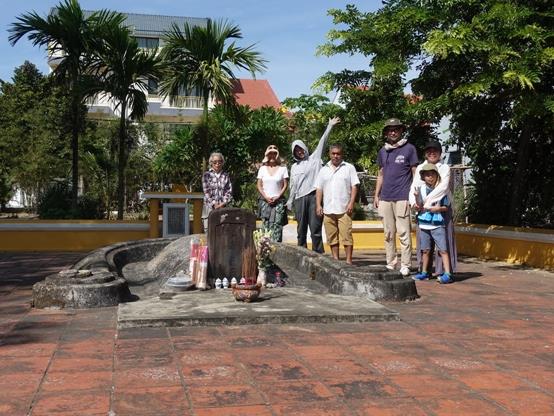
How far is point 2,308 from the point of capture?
6.14m

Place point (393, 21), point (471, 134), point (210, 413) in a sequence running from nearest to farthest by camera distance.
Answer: point (210, 413) → point (393, 21) → point (471, 134)

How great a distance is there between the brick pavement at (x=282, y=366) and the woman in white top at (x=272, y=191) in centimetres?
305

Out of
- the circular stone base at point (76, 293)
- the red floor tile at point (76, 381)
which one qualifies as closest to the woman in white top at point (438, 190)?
the circular stone base at point (76, 293)

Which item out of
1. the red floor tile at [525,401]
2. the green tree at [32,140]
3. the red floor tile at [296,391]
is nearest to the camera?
the red floor tile at [525,401]

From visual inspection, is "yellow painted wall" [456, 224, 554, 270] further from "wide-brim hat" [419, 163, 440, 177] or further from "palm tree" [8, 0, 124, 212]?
"palm tree" [8, 0, 124, 212]

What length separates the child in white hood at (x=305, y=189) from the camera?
8.93m

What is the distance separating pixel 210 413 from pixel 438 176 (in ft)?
17.9

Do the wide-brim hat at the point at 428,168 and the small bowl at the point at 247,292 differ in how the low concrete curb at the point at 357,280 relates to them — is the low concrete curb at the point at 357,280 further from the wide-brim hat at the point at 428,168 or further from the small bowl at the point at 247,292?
the wide-brim hat at the point at 428,168

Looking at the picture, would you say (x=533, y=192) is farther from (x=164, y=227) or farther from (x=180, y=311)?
(x=180, y=311)

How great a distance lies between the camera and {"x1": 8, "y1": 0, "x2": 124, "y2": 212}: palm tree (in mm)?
14414

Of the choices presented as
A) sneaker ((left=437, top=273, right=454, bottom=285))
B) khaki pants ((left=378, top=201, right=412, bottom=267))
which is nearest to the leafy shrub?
khaki pants ((left=378, top=201, right=412, bottom=267))

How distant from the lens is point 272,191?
8680mm

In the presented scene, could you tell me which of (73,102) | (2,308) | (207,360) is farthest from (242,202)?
(207,360)

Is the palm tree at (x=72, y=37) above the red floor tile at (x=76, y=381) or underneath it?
above
